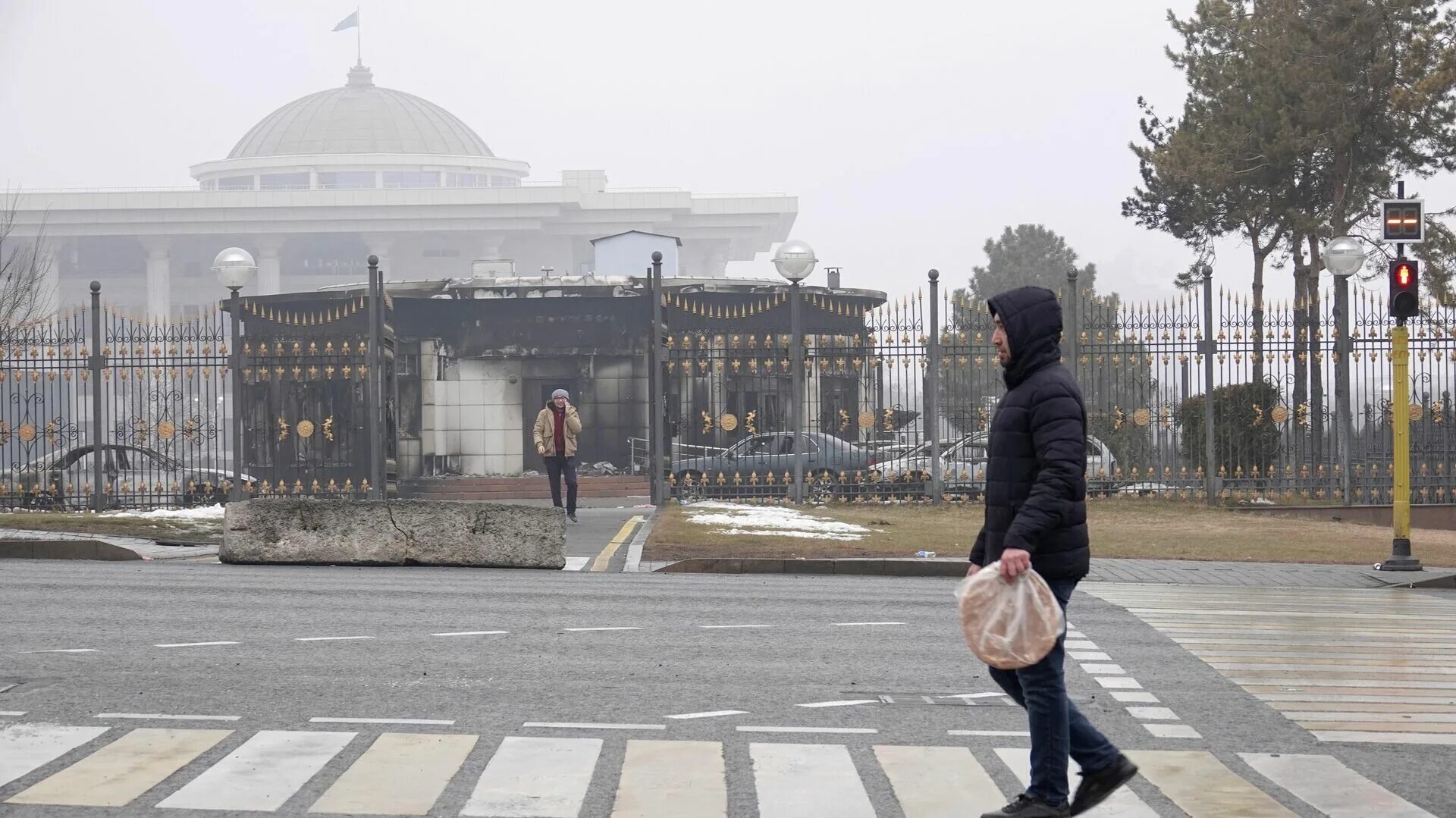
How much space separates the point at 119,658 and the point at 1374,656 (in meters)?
7.21

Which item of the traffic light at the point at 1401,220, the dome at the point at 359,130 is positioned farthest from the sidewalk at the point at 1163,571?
the dome at the point at 359,130

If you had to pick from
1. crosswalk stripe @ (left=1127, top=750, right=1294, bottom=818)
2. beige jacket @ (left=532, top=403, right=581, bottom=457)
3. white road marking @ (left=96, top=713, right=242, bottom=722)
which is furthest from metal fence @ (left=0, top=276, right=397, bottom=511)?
crosswalk stripe @ (left=1127, top=750, right=1294, bottom=818)

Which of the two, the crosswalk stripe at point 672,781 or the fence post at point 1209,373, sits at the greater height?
the fence post at point 1209,373

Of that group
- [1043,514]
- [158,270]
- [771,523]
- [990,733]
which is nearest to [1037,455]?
[1043,514]

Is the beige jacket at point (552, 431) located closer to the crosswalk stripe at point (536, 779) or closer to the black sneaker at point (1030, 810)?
the crosswalk stripe at point (536, 779)

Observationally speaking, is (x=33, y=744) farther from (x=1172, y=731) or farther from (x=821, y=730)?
(x=1172, y=731)

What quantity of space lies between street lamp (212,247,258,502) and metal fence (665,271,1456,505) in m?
5.73

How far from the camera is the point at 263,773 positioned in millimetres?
6898

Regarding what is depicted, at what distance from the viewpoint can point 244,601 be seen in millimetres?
12867

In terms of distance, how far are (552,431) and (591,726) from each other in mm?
14429

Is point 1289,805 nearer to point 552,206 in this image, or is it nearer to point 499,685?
point 499,685

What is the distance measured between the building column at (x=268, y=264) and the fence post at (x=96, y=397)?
77049 mm

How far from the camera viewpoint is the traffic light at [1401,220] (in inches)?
633

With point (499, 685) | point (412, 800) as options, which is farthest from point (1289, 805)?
point (499, 685)
